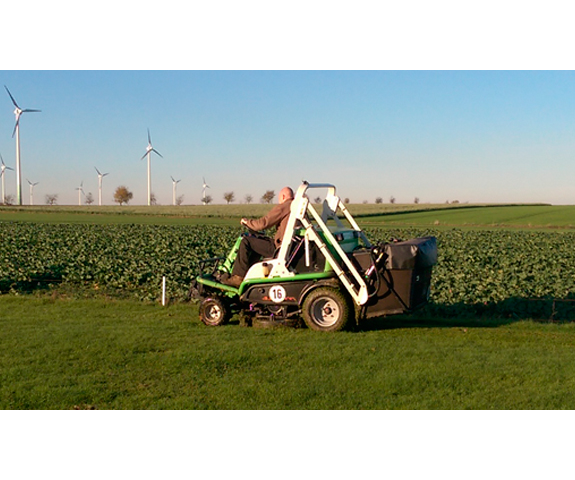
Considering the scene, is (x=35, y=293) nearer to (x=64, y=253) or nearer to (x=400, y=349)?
(x=64, y=253)

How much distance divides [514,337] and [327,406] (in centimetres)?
567

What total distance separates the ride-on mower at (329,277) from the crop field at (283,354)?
0.45 m

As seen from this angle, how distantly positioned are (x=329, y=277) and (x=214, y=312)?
7.74 ft

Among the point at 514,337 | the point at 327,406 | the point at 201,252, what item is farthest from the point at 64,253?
the point at 327,406

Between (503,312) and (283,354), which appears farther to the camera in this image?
(503,312)

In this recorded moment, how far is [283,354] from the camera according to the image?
867cm

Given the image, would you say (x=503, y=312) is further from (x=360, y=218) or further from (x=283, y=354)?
(x=360, y=218)

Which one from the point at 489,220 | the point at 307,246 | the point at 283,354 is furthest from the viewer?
the point at 489,220

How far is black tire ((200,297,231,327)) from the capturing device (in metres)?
11.4

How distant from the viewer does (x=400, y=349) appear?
29.8 feet

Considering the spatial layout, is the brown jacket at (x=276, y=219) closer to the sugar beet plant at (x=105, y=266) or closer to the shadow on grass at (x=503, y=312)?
the shadow on grass at (x=503, y=312)

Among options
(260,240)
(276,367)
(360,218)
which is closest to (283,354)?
(276,367)

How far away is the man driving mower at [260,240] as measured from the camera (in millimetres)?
10633

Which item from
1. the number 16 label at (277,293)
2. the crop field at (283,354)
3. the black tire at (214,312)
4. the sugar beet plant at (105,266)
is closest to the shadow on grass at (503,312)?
the crop field at (283,354)
